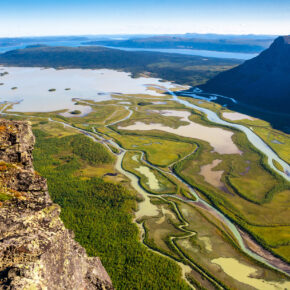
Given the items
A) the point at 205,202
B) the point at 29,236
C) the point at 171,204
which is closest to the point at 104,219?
the point at 171,204

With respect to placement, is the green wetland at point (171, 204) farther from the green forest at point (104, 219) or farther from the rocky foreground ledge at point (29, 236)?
the rocky foreground ledge at point (29, 236)

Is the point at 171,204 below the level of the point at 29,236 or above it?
below

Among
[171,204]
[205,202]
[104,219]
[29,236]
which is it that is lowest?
[205,202]

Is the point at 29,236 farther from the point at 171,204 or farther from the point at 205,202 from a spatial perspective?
the point at 205,202

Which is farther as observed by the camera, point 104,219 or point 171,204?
point 171,204

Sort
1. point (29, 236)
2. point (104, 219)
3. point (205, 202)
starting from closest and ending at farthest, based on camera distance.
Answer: point (29, 236) → point (104, 219) → point (205, 202)

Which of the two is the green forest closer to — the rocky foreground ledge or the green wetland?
the green wetland

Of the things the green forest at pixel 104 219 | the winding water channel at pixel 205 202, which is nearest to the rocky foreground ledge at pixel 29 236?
the green forest at pixel 104 219

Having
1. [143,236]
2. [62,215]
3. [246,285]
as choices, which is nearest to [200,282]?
[246,285]
